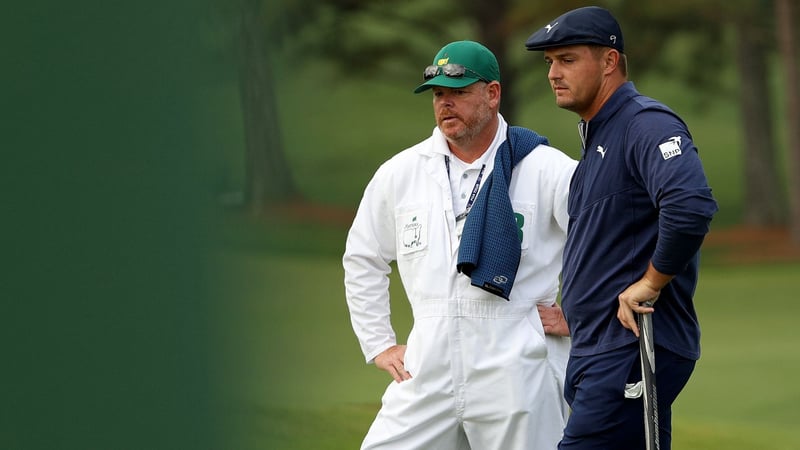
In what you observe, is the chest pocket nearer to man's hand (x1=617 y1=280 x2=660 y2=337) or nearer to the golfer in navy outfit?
the golfer in navy outfit

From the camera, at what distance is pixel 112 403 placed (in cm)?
222

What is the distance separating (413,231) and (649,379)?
962 mm

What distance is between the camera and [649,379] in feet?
9.16

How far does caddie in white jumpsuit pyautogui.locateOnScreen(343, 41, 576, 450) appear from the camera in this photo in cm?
338

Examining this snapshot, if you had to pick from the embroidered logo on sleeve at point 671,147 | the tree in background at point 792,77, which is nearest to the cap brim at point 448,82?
the embroidered logo on sleeve at point 671,147

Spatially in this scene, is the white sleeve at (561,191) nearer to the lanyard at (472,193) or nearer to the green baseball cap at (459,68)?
the lanyard at (472,193)

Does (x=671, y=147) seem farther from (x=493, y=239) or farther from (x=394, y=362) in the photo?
(x=394, y=362)

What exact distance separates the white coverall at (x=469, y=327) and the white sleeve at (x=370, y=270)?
2.1 inches

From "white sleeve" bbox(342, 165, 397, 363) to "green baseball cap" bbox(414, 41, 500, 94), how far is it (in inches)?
14.3

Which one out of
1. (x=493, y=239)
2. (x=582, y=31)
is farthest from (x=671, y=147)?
(x=493, y=239)

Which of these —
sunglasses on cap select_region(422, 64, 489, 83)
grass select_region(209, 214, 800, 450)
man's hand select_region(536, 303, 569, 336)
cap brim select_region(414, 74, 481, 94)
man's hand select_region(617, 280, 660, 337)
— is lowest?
grass select_region(209, 214, 800, 450)

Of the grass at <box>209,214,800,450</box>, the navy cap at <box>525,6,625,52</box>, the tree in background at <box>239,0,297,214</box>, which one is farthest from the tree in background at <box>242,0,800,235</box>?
the navy cap at <box>525,6,625,52</box>

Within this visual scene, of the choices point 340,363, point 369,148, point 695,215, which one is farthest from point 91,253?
point 369,148

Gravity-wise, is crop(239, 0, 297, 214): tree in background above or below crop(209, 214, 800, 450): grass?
above
